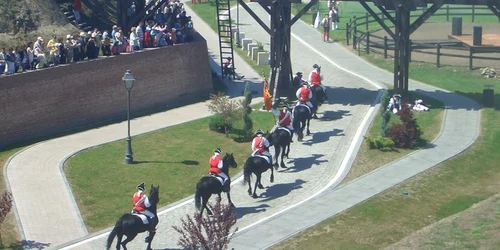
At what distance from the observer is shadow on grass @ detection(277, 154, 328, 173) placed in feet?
118

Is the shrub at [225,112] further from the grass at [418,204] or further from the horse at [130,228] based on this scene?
the horse at [130,228]

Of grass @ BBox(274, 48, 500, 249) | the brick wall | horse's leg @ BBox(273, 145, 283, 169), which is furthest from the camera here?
the brick wall

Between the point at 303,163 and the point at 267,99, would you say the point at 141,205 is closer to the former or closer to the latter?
the point at 303,163

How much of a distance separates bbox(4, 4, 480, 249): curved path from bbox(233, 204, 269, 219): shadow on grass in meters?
0.03

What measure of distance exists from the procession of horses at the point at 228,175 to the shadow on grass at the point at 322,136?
0.34m

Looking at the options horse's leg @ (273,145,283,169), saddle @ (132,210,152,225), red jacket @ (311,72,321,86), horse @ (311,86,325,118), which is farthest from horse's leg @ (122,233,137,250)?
red jacket @ (311,72,321,86)

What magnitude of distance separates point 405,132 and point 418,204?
622 centimetres

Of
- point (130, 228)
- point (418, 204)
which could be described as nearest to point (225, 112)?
point (418, 204)

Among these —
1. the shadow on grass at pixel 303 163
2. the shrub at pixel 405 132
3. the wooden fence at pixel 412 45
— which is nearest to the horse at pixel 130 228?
the shadow on grass at pixel 303 163

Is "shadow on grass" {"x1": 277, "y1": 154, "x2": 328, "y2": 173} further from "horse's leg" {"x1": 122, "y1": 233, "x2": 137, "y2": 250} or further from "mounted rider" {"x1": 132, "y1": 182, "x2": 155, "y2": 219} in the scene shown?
"horse's leg" {"x1": 122, "y1": 233, "x2": 137, "y2": 250}

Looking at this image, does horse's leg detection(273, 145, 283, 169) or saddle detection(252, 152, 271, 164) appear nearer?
saddle detection(252, 152, 271, 164)

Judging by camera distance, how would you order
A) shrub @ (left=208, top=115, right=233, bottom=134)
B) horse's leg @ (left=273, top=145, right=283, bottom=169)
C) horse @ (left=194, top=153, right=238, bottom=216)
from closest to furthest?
horse @ (left=194, top=153, right=238, bottom=216)
horse's leg @ (left=273, top=145, right=283, bottom=169)
shrub @ (left=208, top=115, right=233, bottom=134)

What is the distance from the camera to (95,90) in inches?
1631

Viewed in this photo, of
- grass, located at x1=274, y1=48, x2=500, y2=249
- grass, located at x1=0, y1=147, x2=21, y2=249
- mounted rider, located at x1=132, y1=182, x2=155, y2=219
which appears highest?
mounted rider, located at x1=132, y1=182, x2=155, y2=219
